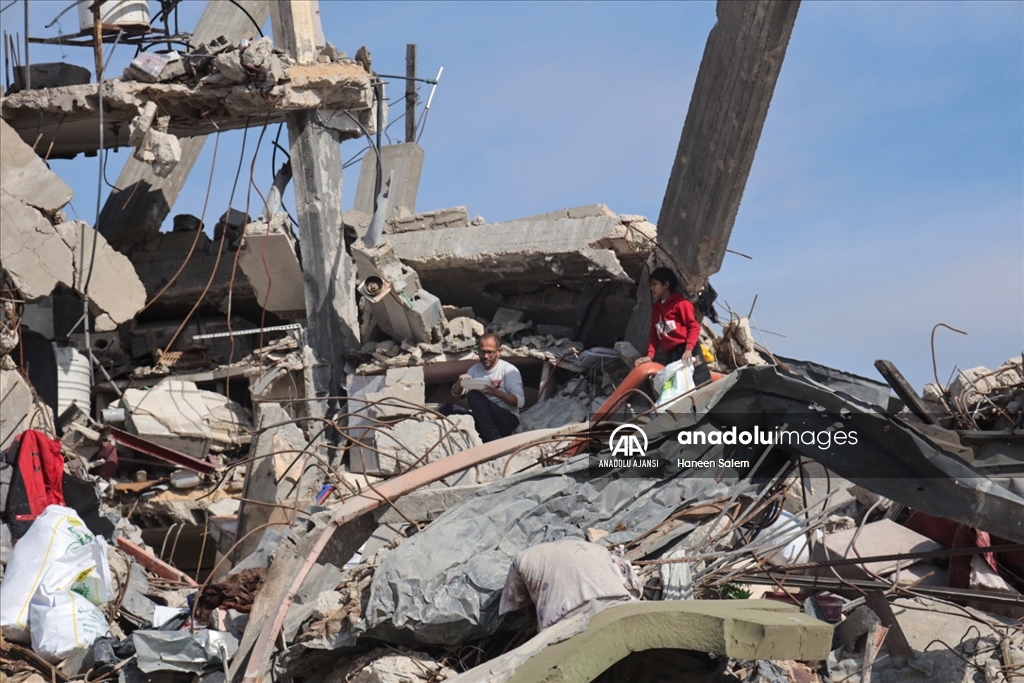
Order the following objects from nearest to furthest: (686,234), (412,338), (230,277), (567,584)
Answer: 1. (567,584)
2. (686,234)
3. (412,338)
4. (230,277)

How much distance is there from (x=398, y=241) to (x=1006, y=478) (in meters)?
7.09

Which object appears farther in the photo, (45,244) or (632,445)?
(45,244)

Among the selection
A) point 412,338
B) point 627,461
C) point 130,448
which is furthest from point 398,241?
point 627,461

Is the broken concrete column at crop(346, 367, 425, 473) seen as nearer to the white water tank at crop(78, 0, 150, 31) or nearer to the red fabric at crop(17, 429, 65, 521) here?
the red fabric at crop(17, 429, 65, 521)

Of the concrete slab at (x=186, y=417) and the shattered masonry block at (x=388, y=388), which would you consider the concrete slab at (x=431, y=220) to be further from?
the concrete slab at (x=186, y=417)

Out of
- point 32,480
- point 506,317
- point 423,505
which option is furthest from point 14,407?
point 423,505

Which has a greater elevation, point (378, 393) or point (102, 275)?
point (102, 275)

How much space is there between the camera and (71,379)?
11336 millimetres

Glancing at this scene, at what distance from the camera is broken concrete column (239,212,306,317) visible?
11.2m

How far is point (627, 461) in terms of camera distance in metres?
5.99

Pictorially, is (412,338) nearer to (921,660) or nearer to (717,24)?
(717,24)

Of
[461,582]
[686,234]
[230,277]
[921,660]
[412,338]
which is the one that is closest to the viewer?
[461,582]

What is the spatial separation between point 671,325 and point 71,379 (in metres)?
6.00

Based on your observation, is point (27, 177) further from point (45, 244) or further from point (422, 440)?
point (422, 440)
